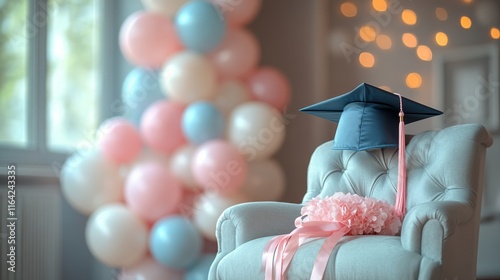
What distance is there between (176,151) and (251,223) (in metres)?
1.29

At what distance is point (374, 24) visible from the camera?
14.1ft

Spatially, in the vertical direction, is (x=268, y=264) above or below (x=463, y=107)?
below

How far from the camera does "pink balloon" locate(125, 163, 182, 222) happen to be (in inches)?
128

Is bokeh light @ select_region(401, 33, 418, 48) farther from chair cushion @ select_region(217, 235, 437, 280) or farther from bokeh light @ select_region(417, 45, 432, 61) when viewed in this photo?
chair cushion @ select_region(217, 235, 437, 280)

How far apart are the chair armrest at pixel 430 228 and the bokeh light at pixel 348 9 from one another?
2701 mm

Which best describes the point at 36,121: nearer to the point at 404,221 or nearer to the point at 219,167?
the point at 219,167

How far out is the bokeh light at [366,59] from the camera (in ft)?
14.2

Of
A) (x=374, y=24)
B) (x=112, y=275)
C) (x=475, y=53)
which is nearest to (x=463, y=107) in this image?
(x=475, y=53)

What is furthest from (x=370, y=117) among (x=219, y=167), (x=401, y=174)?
(x=219, y=167)

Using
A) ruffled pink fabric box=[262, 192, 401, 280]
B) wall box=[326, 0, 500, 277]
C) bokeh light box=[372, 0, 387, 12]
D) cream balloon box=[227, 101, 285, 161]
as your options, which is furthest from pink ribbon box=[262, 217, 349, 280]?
bokeh light box=[372, 0, 387, 12]

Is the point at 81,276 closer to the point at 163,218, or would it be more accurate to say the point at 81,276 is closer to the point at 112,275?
the point at 112,275

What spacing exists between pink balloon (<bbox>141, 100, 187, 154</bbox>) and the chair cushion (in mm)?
1373

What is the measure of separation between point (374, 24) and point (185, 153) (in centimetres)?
159

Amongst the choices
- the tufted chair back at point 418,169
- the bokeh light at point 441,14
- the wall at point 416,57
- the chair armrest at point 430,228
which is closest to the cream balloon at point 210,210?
the tufted chair back at point 418,169
